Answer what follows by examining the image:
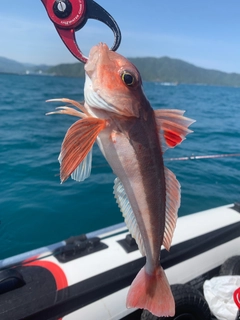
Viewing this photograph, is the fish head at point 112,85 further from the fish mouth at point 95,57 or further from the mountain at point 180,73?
the mountain at point 180,73

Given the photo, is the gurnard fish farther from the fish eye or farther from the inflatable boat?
the inflatable boat

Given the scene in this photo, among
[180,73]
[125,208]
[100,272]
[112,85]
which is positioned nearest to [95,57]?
[112,85]

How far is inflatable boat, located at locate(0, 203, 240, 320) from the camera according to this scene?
8.98 ft

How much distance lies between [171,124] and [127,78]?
36 cm

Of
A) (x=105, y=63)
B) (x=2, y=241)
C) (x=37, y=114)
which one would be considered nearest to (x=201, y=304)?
(x=105, y=63)

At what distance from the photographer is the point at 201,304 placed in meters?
3.16

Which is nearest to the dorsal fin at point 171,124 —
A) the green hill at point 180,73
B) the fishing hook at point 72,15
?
the fishing hook at point 72,15

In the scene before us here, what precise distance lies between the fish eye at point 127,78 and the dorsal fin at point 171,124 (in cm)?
22

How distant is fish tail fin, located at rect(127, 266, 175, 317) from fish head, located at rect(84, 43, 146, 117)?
1.08 metres

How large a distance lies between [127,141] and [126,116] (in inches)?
5.3

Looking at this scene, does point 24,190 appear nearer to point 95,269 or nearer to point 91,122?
point 95,269

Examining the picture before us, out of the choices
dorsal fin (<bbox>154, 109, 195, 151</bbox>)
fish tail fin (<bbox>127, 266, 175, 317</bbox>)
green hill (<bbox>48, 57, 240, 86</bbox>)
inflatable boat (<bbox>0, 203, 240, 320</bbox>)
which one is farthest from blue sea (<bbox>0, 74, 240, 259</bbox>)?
green hill (<bbox>48, 57, 240, 86</bbox>)

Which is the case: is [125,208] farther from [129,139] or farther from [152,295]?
[152,295]

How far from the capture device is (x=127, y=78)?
1559 millimetres
